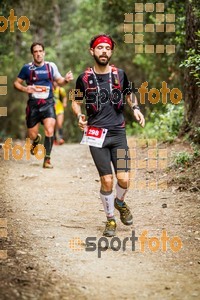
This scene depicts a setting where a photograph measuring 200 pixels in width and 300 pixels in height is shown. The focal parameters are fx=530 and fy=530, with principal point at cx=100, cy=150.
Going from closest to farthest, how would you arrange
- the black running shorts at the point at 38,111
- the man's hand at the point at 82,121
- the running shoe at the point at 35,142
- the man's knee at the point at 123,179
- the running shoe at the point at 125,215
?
1. the man's hand at the point at 82,121
2. the man's knee at the point at 123,179
3. the running shoe at the point at 125,215
4. the black running shorts at the point at 38,111
5. the running shoe at the point at 35,142

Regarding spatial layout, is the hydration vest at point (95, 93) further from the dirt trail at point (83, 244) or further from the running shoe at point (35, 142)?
the running shoe at point (35, 142)

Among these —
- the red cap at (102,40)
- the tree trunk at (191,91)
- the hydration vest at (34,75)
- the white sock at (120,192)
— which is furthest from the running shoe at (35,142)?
the red cap at (102,40)

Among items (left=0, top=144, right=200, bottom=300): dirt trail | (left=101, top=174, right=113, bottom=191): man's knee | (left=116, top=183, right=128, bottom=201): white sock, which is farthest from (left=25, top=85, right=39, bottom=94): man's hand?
(left=101, top=174, right=113, bottom=191): man's knee

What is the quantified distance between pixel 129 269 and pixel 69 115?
80.0ft

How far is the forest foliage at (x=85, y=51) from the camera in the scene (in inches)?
582

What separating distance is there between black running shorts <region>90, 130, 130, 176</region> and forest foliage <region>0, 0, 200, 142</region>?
557cm

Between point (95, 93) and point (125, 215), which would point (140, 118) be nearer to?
point (95, 93)

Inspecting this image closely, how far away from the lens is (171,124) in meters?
12.8

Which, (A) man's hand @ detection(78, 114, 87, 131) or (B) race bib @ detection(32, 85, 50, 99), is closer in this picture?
(A) man's hand @ detection(78, 114, 87, 131)

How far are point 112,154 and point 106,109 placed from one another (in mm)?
592

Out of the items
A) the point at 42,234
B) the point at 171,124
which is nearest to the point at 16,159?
the point at 171,124

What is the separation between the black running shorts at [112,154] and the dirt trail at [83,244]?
86cm

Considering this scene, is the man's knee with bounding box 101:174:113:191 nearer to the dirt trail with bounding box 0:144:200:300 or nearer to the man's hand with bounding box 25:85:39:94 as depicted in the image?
the dirt trail with bounding box 0:144:200:300

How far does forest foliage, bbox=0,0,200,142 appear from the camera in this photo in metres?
14.8
